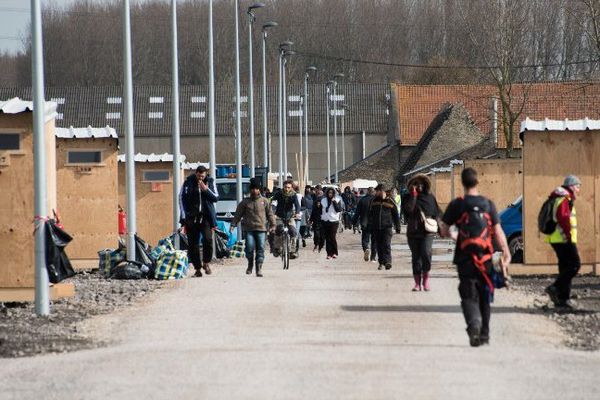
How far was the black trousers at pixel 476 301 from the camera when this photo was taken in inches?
576

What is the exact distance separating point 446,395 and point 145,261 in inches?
616

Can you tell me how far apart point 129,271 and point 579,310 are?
9.46m

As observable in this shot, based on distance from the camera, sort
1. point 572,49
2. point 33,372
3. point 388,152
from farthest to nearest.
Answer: point 572,49, point 388,152, point 33,372

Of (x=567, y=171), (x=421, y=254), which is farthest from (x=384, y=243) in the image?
(x=421, y=254)

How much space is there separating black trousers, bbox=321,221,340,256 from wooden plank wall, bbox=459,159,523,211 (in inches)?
207

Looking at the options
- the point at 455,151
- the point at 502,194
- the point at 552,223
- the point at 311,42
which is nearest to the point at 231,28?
the point at 311,42

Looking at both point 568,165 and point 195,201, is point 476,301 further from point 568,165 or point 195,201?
point 195,201

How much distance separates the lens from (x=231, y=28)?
13900cm

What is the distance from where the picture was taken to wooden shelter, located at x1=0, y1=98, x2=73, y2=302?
19.9 m

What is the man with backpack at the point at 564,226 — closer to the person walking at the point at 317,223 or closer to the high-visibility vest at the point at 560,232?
the high-visibility vest at the point at 560,232

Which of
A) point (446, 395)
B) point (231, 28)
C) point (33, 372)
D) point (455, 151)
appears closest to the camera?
point (446, 395)

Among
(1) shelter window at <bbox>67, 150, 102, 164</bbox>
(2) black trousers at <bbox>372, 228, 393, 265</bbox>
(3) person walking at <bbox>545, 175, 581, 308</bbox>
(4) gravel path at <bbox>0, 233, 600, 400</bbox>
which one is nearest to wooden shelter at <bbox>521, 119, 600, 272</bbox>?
(4) gravel path at <bbox>0, 233, 600, 400</bbox>

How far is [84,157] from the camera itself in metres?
28.3

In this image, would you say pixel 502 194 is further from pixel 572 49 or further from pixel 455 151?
pixel 572 49
